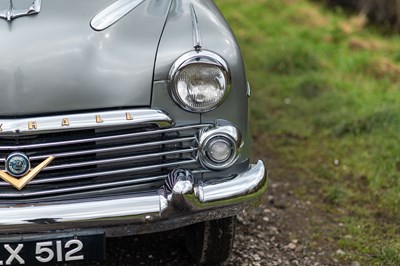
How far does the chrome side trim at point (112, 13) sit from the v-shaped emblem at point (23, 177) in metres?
0.60

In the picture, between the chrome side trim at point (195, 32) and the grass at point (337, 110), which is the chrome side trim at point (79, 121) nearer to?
the chrome side trim at point (195, 32)

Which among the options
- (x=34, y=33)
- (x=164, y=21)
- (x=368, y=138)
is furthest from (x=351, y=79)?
(x=34, y=33)

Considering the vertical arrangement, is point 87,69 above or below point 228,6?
above

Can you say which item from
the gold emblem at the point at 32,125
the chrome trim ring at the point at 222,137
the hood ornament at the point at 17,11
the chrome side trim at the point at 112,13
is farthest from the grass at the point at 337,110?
the hood ornament at the point at 17,11

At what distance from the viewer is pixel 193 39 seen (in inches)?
110

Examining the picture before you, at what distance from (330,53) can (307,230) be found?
3.22 m

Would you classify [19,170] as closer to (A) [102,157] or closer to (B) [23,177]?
(B) [23,177]

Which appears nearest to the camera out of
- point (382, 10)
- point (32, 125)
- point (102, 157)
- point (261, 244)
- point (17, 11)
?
point (32, 125)

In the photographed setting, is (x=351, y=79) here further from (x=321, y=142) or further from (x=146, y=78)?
(x=146, y=78)

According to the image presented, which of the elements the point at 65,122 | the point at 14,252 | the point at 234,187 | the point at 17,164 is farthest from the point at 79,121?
the point at 234,187

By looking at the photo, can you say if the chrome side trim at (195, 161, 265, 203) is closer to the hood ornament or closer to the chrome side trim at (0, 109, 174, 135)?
the chrome side trim at (0, 109, 174, 135)

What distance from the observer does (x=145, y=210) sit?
2625 millimetres

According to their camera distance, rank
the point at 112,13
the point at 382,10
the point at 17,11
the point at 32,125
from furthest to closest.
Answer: the point at 382,10
the point at 112,13
the point at 17,11
the point at 32,125

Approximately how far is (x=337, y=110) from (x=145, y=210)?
3013mm
